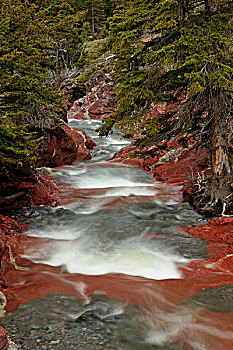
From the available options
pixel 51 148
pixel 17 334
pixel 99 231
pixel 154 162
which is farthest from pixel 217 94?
pixel 51 148

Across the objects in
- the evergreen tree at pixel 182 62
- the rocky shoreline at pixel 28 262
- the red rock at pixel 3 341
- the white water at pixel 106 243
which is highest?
the evergreen tree at pixel 182 62

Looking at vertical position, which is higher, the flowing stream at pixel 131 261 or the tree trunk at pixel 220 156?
the tree trunk at pixel 220 156

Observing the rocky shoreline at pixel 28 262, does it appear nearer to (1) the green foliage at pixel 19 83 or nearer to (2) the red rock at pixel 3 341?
(2) the red rock at pixel 3 341

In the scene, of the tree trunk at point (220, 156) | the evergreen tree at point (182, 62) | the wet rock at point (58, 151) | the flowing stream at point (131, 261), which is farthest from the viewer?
the wet rock at point (58, 151)

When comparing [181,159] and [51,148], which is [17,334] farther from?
[51,148]

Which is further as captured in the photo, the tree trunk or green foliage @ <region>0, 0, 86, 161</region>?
green foliage @ <region>0, 0, 86, 161</region>

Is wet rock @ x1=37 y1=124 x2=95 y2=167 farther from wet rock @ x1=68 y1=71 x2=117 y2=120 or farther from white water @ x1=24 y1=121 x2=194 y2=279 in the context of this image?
wet rock @ x1=68 y1=71 x2=117 y2=120

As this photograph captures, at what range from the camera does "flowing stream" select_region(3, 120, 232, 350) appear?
3.11 m

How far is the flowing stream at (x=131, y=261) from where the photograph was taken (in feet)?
10.2

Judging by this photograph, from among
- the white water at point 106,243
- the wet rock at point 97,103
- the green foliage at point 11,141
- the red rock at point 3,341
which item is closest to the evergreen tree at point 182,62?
the green foliage at point 11,141

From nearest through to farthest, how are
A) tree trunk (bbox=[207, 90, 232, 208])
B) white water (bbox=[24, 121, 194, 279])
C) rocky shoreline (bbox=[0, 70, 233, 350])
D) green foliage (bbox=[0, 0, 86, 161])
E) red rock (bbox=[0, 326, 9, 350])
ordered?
red rock (bbox=[0, 326, 9, 350]), rocky shoreline (bbox=[0, 70, 233, 350]), white water (bbox=[24, 121, 194, 279]), tree trunk (bbox=[207, 90, 232, 208]), green foliage (bbox=[0, 0, 86, 161])

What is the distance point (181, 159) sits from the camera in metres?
13.7

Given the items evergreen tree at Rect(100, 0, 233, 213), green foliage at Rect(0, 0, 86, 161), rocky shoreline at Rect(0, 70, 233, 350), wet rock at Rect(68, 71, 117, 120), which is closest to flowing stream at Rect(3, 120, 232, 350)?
rocky shoreline at Rect(0, 70, 233, 350)

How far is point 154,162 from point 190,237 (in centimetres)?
1051
